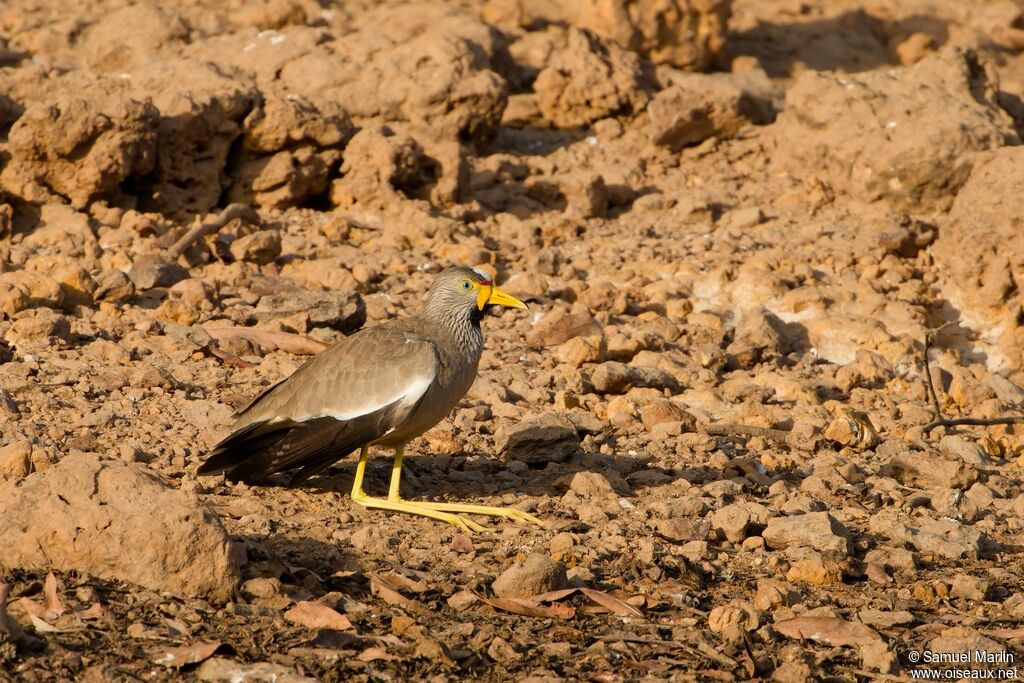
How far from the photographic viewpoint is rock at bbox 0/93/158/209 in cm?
969

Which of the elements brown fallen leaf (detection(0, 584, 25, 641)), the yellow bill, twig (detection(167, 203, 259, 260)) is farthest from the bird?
twig (detection(167, 203, 259, 260))

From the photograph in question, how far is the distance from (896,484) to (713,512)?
4.64ft

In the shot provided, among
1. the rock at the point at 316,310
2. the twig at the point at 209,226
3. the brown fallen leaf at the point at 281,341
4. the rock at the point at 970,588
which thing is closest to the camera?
the rock at the point at 970,588

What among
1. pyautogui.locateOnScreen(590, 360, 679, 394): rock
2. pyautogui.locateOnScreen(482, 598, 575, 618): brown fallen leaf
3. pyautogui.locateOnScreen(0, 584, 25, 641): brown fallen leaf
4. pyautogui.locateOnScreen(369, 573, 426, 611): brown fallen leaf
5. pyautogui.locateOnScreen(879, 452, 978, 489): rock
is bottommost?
pyautogui.locateOnScreen(879, 452, 978, 489): rock

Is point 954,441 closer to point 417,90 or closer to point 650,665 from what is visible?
point 650,665

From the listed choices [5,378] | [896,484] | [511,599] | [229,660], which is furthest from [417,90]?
[229,660]

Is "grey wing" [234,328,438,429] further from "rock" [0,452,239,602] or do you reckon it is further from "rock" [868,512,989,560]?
"rock" [868,512,989,560]

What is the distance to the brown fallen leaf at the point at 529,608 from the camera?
5438mm

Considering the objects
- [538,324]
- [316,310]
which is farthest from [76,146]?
[538,324]

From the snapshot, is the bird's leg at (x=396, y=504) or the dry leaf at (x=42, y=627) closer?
the dry leaf at (x=42, y=627)

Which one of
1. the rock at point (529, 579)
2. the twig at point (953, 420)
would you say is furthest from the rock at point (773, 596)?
the twig at point (953, 420)

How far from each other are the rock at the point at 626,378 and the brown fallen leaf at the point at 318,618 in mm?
3593

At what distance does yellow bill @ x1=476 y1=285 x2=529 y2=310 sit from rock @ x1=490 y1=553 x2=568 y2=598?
192 centimetres

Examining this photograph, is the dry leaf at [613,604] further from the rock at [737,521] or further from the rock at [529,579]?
the rock at [737,521]
